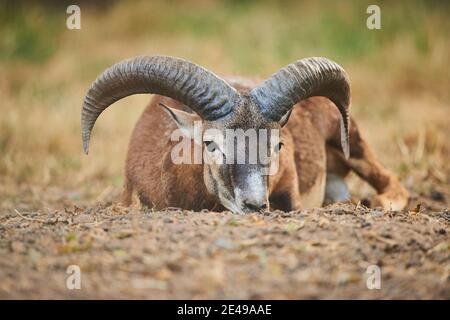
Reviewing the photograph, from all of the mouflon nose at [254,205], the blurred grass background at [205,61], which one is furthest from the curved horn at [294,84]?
the blurred grass background at [205,61]

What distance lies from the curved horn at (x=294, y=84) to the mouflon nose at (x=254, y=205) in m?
0.89

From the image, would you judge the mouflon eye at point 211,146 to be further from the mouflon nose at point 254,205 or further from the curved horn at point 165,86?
the mouflon nose at point 254,205

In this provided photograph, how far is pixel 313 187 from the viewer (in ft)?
31.3

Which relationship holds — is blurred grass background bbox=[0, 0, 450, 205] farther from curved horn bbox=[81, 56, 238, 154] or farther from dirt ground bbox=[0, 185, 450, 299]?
dirt ground bbox=[0, 185, 450, 299]

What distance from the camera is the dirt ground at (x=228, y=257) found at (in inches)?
204

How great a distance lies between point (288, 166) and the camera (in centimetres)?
858

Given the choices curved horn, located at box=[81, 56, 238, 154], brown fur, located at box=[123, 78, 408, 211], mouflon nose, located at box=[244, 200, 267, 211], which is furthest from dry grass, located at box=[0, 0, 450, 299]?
curved horn, located at box=[81, 56, 238, 154]

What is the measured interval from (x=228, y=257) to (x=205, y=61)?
12927 millimetres

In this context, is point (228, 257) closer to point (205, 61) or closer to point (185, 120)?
point (185, 120)

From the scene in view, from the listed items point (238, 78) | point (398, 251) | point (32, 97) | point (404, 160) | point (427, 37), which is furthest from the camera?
point (427, 37)

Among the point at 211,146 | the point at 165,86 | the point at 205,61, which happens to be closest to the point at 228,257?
the point at 211,146
